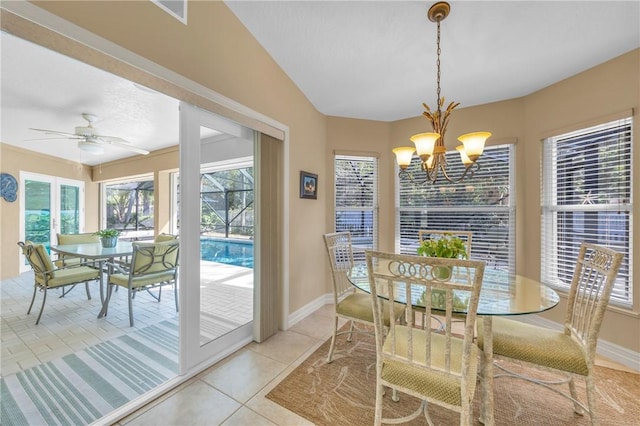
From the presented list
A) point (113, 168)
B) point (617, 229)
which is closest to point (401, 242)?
point (617, 229)

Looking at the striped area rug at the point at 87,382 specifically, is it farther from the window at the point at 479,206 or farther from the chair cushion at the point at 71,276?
the window at the point at 479,206

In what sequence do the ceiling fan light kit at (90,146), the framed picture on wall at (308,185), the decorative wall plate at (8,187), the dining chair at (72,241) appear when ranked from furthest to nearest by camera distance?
the decorative wall plate at (8,187)
the dining chair at (72,241)
the ceiling fan light kit at (90,146)
the framed picture on wall at (308,185)

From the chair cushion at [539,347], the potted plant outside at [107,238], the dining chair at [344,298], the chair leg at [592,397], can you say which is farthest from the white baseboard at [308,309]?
the potted plant outside at [107,238]

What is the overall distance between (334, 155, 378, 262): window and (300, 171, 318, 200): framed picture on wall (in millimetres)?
520

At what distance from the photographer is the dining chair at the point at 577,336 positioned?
1.33 meters

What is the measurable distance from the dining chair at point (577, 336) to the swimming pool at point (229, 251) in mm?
2100

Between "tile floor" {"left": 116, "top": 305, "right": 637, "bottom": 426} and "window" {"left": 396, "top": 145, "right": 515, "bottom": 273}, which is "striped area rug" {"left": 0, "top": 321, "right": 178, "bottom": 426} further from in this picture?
"window" {"left": 396, "top": 145, "right": 515, "bottom": 273}

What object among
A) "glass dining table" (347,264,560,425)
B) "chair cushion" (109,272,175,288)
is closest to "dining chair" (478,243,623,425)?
"glass dining table" (347,264,560,425)

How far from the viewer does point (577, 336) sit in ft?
4.95

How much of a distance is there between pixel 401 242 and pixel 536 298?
2.22 m

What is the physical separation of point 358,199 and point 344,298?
179 cm

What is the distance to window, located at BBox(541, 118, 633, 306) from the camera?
2.24 m

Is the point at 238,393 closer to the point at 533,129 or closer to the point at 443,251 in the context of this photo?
the point at 443,251

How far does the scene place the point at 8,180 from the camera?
461cm
